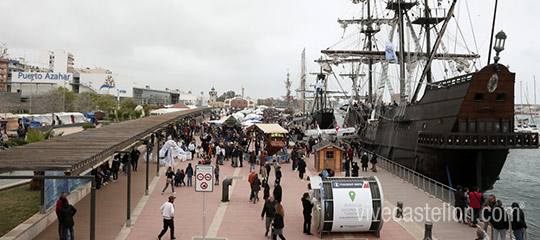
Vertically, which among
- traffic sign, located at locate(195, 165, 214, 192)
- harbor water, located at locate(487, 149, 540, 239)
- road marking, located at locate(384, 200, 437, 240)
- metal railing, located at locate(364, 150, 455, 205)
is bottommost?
harbor water, located at locate(487, 149, 540, 239)

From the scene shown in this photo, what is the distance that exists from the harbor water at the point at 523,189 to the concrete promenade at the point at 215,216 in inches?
276

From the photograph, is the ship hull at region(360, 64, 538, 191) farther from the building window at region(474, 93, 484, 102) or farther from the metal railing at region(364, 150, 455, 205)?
the metal railing at region(364, 150, 455, 205)

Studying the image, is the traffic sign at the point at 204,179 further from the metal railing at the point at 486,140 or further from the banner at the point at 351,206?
the metal railing at the point at 486,140

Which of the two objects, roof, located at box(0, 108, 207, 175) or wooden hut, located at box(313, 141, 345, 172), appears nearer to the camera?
roof, located at box(0, 108, 207, 175)

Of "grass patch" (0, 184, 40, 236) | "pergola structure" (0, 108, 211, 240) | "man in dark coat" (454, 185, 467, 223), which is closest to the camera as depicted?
"pergola structure" (0, 108, 211, 240)

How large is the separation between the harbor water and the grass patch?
19077mm

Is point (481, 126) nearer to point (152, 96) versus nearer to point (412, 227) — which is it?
point (412, 227)

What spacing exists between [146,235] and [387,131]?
893 inches

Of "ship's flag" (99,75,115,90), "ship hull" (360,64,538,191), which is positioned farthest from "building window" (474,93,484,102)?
"ship's flag" (99,75,115,90)

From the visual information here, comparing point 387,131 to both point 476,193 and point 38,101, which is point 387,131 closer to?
point 476,193

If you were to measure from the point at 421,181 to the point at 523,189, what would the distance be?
1544cm

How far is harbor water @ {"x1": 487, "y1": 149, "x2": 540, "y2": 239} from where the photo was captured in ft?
66.9

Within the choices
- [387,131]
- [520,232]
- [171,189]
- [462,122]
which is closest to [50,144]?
[171,189]

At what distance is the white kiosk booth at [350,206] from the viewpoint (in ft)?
33.9
